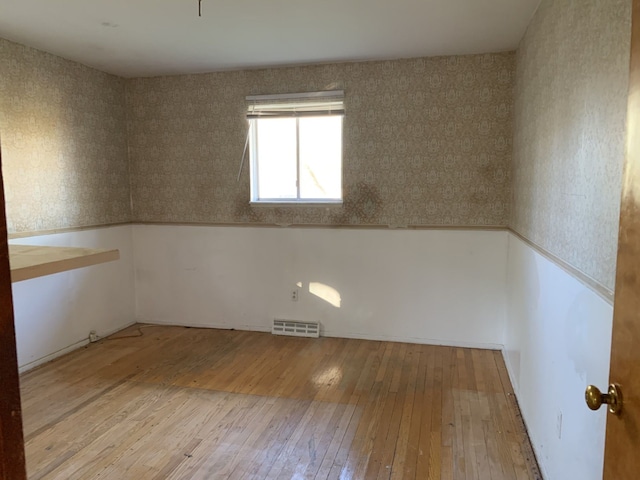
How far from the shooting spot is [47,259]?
111cm

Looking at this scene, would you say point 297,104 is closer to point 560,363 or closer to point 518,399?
point 518,399

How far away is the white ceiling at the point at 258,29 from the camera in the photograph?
2703 mm

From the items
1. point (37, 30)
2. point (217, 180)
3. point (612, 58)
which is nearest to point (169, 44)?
point (37, 30)

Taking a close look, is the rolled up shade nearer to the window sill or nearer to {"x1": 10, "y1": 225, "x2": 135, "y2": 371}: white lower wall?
the window sill

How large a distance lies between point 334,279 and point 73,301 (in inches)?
90.4

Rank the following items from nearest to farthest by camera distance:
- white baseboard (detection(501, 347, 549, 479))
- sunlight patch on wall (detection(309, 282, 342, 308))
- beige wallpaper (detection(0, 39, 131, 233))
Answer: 1. white baseboard (detection(501, 347, 549, 479))
2. beige wallpaper (detection(0, 39, 131, 233))
3. sunlight patch on wall (detection(309, 282, 342, 308))

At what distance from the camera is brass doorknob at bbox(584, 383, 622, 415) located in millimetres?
920

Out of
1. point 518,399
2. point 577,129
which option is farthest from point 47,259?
point 518,399

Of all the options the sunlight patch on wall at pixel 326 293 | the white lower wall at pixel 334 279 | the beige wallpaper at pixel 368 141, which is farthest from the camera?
the sunlight patch on wall at pixel 326 293

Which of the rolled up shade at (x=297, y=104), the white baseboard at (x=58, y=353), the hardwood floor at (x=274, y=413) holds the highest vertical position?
the rolled up shade at (x=297, y=104)

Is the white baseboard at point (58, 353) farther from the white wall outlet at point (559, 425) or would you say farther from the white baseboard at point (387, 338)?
the white wall outlet at point (559, 425)

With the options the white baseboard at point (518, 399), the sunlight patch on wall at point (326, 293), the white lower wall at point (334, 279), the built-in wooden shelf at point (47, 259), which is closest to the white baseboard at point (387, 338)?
the white lower wall at point (334, 279)

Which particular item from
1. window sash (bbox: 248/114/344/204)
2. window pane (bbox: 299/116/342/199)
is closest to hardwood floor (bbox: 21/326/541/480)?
window sash (bbox: 248/114/344/204)

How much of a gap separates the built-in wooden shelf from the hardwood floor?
1.40 m
